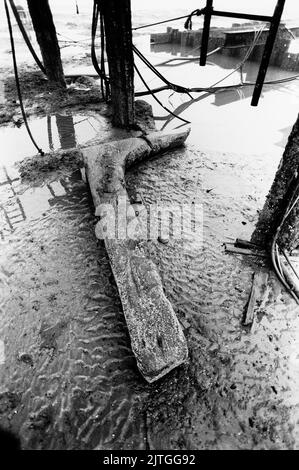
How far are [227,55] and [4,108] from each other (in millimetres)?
9558

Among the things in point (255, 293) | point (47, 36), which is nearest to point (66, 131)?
point (47, 36)

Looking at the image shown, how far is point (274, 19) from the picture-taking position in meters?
2.76

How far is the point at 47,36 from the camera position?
22.2 feet

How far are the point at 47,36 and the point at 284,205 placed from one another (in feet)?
24.1

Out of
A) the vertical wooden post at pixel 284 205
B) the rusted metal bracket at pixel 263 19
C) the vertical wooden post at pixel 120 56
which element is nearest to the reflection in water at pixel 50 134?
the vertical wooden post at pixel 120 56

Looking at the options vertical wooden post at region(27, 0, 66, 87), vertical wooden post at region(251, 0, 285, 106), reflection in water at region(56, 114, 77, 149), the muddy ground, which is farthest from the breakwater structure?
the muddy ground

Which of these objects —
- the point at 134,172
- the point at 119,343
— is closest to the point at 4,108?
the point at 134,172

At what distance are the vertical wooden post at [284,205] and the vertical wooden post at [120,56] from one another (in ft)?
12.1

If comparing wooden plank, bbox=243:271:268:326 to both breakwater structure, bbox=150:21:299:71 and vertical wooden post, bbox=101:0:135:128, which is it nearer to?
vertical wooden post, bbox=101:0:135:128

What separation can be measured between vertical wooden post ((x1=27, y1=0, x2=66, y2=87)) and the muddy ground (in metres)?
4.94

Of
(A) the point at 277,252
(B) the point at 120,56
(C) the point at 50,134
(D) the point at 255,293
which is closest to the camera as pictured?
(D) the point at 255,293

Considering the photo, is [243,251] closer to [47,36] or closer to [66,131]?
[66,131]

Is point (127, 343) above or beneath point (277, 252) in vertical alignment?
beneath

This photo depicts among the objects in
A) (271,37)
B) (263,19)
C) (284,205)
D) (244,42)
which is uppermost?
(263,19)
